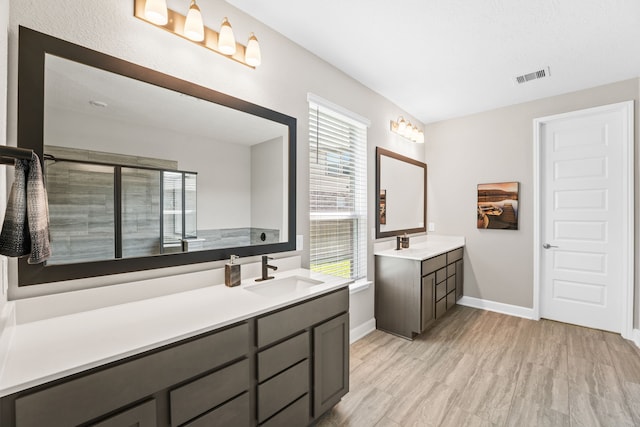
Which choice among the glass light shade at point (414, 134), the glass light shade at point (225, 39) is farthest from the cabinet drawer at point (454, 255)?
the glass light shade at point (225, 39)

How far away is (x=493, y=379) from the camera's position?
222 cm

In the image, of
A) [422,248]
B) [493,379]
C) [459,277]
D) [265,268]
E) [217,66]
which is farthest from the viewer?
[459,277]

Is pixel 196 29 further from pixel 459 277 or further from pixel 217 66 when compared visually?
pixel 459 277

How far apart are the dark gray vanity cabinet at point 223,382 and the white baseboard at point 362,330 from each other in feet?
3.13

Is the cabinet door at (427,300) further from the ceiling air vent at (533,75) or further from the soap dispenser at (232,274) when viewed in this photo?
the ceiling air vent at (533,75)

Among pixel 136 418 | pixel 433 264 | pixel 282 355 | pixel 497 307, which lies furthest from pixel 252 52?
pixel 497 307

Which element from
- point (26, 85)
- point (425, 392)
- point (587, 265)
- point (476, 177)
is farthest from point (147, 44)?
point (587, 265)

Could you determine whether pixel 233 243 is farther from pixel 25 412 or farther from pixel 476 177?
pixel 476 177

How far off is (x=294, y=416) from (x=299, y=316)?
53cm

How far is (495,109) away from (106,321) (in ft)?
14.5

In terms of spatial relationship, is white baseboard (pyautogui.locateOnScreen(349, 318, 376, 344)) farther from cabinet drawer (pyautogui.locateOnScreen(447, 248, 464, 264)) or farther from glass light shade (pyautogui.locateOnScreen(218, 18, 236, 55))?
glass light shade (pyautogui.locateOnScreen(218, 18, 236, 55))

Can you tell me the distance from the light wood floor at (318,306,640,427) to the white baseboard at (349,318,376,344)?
0.22ft

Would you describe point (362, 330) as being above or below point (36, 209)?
below

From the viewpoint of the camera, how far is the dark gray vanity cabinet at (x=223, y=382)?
851 mm
